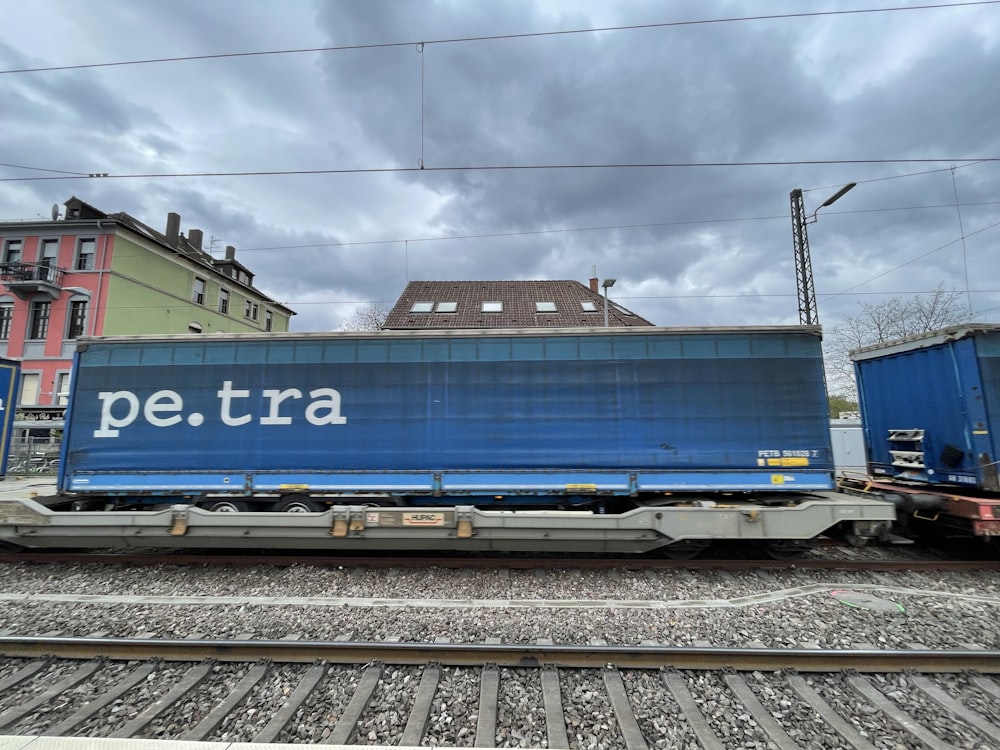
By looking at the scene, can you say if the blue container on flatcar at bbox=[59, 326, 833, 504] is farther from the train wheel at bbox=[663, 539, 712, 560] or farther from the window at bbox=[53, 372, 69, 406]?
the window at bbox=[53, 372, 69, 406]

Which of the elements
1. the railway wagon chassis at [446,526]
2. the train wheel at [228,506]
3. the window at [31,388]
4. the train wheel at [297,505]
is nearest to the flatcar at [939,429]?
the railway wagon chassis at [446,526]

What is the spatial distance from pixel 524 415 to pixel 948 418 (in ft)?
19.3

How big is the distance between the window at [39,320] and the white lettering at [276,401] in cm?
2851

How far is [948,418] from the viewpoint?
20.0 ft

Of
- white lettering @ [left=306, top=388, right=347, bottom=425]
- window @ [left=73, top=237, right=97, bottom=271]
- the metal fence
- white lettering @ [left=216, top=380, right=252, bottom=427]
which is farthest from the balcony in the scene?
white lettering @ [left=306, top=388, right=347, bottom=425]

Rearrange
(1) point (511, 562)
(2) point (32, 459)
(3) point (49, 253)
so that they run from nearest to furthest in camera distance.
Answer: (1) point (511, 562) → (2) point (32, 459) → (3) point (49, 253)

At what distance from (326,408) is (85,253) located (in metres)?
29.4

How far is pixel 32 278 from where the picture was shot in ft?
80.2

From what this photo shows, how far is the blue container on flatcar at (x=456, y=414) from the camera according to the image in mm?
6191

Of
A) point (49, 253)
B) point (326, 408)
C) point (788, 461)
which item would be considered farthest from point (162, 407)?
point (49, 253)

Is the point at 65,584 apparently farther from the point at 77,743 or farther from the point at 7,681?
the point at 77,743

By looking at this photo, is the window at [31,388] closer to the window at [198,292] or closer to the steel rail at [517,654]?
the window at [198,292]

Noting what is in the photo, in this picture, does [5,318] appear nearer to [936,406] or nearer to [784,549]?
[784,549]

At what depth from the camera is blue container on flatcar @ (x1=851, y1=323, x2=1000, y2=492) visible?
5.75 metres
